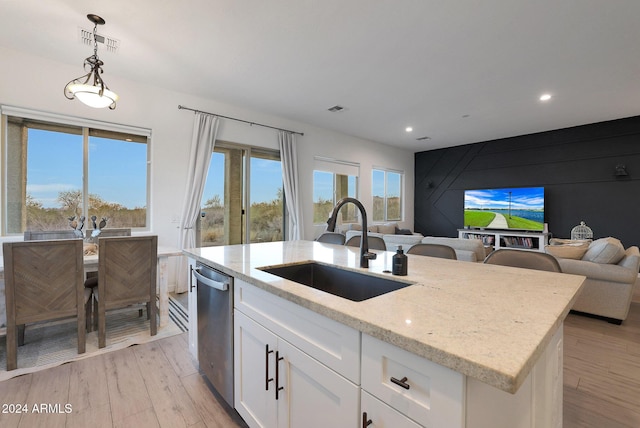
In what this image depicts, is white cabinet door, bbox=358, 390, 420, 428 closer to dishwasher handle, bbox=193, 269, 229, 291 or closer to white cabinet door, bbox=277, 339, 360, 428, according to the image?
white cabinet door, bbox=277, 339, 360, 428

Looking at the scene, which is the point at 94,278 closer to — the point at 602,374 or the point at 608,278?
the point at 602,374

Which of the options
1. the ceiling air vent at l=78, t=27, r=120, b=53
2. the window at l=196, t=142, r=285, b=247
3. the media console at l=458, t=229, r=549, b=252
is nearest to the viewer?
the ceiling air vent at l=78, t=27, r=120, b=53

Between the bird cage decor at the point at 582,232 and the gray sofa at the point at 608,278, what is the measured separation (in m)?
2.43

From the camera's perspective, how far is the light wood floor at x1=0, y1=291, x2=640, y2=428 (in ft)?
5.24

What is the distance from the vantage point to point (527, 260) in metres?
1.73

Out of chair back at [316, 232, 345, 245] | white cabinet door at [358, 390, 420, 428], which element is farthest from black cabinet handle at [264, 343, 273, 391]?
chair back at [316, 232, 345, 245]

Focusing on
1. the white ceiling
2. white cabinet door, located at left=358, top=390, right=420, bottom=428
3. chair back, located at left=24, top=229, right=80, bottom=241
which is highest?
the white ceiling

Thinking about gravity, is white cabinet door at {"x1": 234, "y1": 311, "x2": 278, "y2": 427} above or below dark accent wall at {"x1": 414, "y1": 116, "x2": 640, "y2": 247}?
below

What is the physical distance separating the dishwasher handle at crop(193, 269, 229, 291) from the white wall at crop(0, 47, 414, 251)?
2535mm

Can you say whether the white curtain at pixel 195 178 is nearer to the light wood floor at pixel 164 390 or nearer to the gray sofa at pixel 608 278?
the light wood floor at pixel 164 390

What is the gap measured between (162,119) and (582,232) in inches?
287

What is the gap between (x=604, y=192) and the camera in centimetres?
530

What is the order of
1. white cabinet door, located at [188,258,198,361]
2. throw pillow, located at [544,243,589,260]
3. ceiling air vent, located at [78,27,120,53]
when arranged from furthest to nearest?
throw pillow, located at [544,243,589,260] → ceiling air vent, located at [78,27,120,53] → white cabinet door, located at [188,258,198,361]

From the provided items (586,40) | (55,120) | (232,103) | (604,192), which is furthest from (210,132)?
(604,192)
